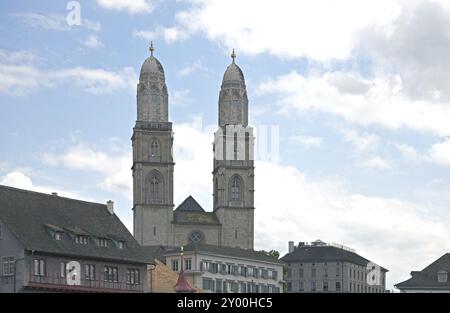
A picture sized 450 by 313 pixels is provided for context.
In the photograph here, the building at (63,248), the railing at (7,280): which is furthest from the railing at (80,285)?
the railing at (7,280)

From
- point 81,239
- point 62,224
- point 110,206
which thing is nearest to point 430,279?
point 110,206

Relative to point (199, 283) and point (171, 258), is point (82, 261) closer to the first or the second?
point (199, 283)

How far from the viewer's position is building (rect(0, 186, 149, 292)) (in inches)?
3839

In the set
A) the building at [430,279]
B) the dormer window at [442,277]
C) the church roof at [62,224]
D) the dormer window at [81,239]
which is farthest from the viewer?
the dormer window at [442,277]

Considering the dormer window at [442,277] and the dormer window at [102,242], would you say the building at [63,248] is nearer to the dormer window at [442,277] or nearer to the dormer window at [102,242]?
the dormer window at [102,242]

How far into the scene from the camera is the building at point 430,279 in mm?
156375

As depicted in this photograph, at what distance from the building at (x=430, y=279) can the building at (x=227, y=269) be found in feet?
68.8

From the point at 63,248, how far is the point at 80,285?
193 inches

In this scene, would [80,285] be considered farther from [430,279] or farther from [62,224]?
[430,279]

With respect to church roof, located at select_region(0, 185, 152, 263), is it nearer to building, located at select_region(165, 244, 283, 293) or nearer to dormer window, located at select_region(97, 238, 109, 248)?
dormer window, located at select_region(97, 238, 109, 248)

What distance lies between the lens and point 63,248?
341 ft
